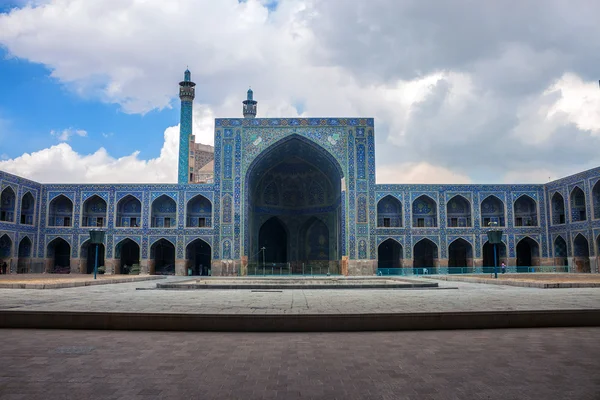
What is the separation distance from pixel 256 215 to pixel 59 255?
1220cm

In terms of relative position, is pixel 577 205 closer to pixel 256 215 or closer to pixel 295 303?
pixel 256 215

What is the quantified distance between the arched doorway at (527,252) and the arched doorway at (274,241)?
14.9m

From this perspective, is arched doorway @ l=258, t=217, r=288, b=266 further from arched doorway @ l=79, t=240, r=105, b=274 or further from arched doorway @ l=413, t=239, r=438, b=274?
arched doorway @ l=79, t=240, r=105, b=274

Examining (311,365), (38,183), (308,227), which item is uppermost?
(38,183)

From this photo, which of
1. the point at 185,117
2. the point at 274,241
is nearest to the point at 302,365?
the point at 274,241

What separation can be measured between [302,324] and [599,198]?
76.8 ft

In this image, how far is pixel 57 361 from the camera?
4.02 m

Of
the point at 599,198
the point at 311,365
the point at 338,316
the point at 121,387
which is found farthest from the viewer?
the point at 599,198

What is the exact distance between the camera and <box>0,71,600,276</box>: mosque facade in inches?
997

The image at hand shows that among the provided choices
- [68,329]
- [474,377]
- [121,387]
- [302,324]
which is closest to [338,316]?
[302,324]

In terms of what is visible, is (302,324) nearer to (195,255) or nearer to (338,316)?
(338,316)

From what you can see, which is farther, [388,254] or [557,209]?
[388,254]

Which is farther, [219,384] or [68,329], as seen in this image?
[68,329]

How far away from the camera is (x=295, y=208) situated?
1244 inches
